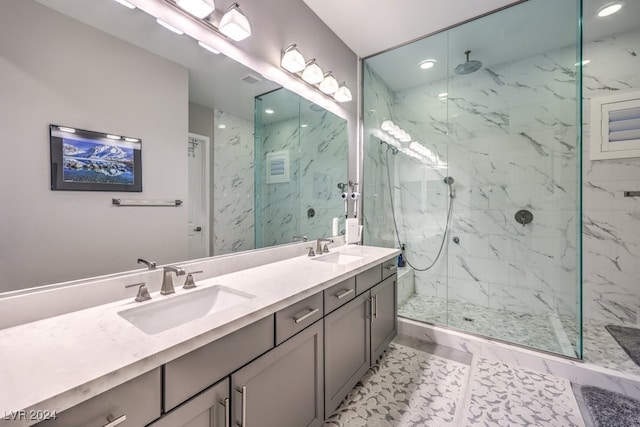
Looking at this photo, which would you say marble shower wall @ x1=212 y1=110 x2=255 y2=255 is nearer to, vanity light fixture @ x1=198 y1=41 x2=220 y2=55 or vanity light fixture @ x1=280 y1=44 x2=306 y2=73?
vanity light fixture @ x1=198 y1=41 x2=220 y2=55

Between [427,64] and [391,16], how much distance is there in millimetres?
813

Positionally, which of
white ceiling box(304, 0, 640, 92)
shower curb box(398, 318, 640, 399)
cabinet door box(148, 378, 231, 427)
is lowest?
Answer: shower curb box(398, 318, 640, 399)

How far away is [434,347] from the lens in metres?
2.31

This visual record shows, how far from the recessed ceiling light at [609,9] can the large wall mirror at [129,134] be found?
2.83 metres

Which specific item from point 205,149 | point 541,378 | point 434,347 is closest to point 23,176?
point 205,149

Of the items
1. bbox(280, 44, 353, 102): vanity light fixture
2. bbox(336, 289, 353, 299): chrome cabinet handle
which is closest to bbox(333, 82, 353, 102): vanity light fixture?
bbox(280, 44, 353, 102): vanity light fixture

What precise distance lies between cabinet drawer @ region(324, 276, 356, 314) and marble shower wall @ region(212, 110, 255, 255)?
582 mm

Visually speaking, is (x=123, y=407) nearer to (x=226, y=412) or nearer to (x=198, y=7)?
(x=226, y=412)

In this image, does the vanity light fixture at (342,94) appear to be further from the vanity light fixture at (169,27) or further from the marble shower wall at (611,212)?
the marble shower wall at (611,212)

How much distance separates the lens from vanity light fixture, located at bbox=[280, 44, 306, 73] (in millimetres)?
1833

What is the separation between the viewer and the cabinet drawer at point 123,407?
0.54 meters

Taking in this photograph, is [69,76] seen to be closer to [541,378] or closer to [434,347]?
[434,347]

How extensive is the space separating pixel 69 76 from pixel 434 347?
285 cm

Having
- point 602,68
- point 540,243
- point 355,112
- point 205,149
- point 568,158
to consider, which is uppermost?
point 602,68
